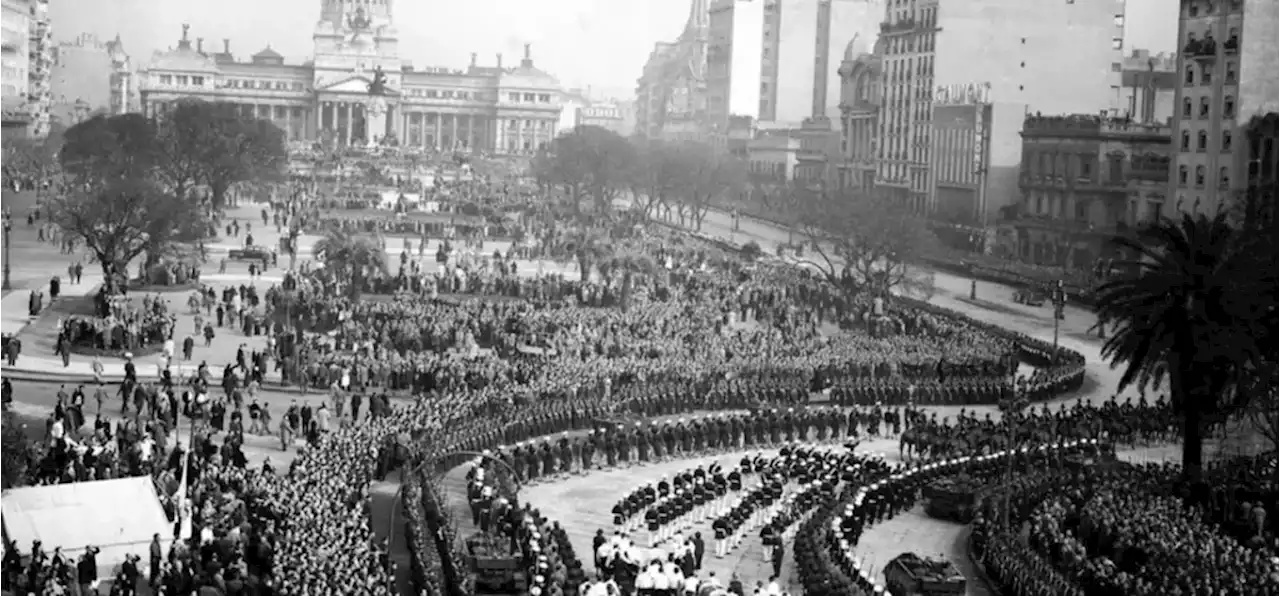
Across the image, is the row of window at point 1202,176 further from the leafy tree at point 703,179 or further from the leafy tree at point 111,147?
the leafy tree at point 111,147

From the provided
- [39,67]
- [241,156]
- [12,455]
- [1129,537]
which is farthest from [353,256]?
[39,67]

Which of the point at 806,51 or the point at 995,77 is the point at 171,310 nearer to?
the point at 995,77

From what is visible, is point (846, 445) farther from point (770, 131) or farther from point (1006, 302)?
point (770, 131)

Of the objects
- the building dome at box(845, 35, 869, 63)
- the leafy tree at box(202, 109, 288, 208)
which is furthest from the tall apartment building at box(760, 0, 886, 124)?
the leafy tree at box(202, 109, 288, 208)

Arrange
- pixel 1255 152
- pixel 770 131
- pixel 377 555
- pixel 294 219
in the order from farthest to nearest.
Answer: pixel 770 131, pixel 294 219, pixel 1255 152, pixel 377 555

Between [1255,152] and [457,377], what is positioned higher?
[1255,152]

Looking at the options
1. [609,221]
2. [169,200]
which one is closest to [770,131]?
[609,221]

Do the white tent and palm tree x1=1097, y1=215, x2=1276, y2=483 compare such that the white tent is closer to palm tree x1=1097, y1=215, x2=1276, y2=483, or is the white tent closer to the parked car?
palm tree x1=1097, y1=215, x2=1276, y2=483
